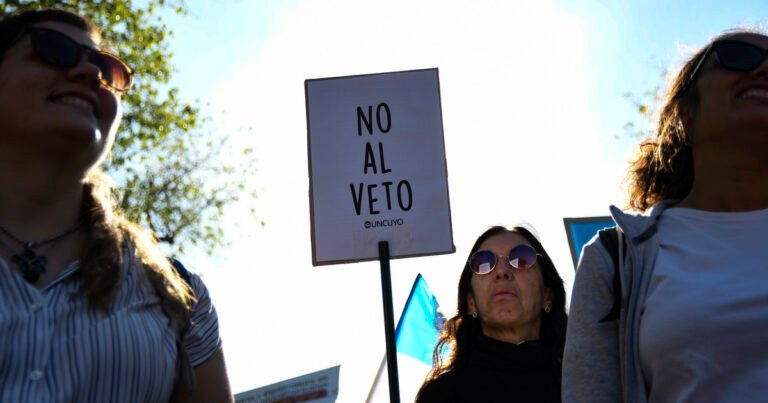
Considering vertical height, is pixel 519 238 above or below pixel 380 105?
below

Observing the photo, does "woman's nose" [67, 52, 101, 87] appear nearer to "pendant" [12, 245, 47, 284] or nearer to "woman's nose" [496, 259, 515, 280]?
"pendant" [12, 245, 47, 284]

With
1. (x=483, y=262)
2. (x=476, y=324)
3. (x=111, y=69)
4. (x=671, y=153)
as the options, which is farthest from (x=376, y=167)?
(x=111, y=69)

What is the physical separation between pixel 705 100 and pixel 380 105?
2.08 meters

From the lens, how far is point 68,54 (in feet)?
7.31

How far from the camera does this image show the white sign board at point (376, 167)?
13.1 feet

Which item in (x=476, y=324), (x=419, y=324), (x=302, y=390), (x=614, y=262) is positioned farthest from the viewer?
(x=302, y=390)

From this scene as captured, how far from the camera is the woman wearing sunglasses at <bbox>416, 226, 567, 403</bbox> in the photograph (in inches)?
140

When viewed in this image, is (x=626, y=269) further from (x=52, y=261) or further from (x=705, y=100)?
(x=52, y=261)

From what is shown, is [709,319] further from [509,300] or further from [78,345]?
[509,300]

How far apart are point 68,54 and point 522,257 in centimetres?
250

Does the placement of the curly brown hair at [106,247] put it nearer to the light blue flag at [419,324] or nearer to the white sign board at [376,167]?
the white sign board at [376,167]

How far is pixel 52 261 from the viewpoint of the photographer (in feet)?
6.52

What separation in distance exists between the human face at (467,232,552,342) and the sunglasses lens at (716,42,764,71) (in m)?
1.78

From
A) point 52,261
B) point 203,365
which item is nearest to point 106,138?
point 52,261
